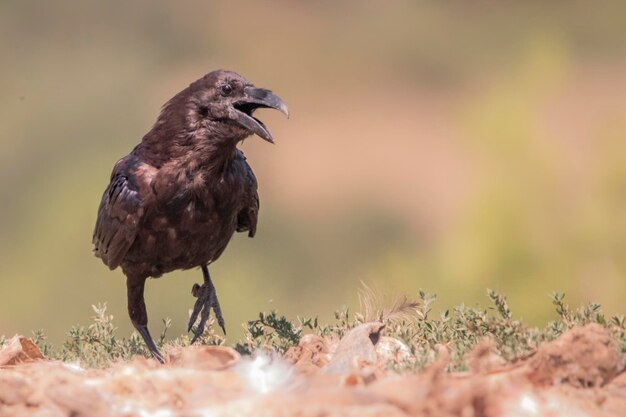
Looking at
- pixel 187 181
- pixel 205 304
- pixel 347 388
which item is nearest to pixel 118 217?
pixel 187 181

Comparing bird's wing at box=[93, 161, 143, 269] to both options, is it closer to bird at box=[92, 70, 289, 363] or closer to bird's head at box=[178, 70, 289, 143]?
bird at box=[92, 70, 289, 363]

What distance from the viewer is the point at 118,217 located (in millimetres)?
6297

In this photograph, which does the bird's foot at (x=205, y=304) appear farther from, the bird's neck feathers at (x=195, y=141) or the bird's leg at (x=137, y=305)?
the bird's neck feathers at (x=195, y=141)

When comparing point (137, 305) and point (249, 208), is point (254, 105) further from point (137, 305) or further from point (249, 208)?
point (137, 305)

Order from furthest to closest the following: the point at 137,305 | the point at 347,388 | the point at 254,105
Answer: the point at 137,305
the point at 254,105
the point at 347,388

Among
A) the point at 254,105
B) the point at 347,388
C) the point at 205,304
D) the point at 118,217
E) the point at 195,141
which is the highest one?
the point at 254,105

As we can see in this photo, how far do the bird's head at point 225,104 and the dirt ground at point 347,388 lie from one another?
7.93 ft

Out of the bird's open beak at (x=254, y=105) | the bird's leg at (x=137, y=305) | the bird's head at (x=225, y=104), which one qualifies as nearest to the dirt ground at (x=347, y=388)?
the bird's open beak at (x=254, y=105)

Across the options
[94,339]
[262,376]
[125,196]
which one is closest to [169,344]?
[94,339]

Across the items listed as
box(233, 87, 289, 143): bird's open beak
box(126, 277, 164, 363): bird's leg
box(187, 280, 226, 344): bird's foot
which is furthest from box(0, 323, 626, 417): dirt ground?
box(126, 277, 164, 363): bird's leg

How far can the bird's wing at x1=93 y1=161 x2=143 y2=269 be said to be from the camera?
20.2 ft

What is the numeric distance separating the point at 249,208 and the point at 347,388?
3.52m

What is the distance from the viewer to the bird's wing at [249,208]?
256 inches

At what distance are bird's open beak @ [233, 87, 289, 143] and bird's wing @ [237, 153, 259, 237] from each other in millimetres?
494
